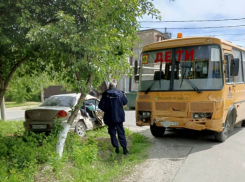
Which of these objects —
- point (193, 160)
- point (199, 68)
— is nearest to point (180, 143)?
point (193, 160)

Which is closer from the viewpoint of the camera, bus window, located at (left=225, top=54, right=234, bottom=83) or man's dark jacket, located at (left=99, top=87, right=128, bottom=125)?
man's dark jacket, located at (left=99, top=87, right=128, bottom=125)

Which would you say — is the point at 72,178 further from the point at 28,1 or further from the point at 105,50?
the point at 28,1

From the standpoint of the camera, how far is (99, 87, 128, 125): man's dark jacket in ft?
19.2

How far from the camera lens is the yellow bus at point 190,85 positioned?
6.40 m

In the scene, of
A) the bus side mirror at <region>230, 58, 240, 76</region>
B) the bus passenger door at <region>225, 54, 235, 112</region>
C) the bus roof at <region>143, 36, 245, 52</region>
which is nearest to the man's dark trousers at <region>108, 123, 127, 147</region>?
the bus roof at <region>143, 36, 245, 52</region>

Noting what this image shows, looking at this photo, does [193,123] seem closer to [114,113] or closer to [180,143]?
[180,143]

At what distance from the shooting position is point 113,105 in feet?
19.4

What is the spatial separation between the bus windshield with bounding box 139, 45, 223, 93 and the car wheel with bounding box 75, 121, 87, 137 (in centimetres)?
228

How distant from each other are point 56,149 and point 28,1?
9.73 feet

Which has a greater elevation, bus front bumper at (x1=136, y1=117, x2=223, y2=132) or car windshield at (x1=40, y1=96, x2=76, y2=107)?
car windshield at (x1=40, y1=96, x2=76, y2=107)

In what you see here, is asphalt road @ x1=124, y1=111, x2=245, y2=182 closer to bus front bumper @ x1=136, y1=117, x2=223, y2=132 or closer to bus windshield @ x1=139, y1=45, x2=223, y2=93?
bus front bumper @ x1=136, y1=117, x2=223, y2=132

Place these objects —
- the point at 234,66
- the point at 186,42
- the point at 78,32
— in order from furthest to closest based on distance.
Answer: the point at 186,42 → the point at 234,66 → the point at 78,32

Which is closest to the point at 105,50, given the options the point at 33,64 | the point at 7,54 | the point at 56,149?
the point at 56,149

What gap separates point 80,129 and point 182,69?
3734 mm
